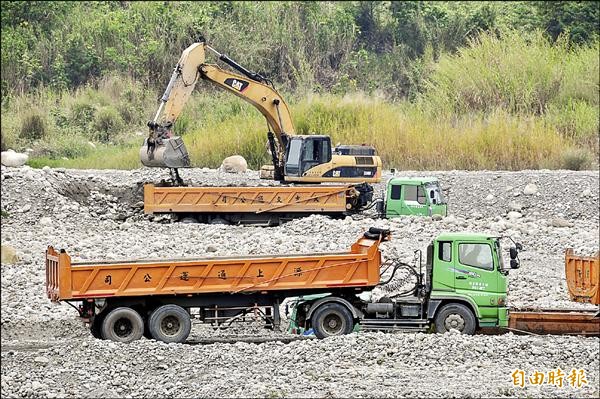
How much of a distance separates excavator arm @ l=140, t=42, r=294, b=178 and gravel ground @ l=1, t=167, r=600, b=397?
161 centimetres

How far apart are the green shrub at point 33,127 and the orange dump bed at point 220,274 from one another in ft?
85.9

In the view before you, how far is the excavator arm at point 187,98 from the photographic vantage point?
2803cm

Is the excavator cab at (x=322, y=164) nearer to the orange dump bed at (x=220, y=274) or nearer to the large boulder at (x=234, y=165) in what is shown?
the large boulder at (x=234, y=165)

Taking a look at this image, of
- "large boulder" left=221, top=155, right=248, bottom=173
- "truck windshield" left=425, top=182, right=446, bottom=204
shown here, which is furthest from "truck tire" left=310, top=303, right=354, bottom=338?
"large boulder" left=221, top=155, right=248, bottom=173

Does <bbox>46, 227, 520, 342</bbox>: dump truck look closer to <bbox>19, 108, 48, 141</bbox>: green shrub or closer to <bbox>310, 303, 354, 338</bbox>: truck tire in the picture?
<bbox>310, 303, 354, 338</bbox>: truck tire

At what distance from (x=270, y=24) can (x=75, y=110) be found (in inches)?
400

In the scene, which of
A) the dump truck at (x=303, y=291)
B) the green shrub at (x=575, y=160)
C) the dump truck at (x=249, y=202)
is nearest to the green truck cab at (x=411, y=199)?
the dump truck at (x=249, y=202)

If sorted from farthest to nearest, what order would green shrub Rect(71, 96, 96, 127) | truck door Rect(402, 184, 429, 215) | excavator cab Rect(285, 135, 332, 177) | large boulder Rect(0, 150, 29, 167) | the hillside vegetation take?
green shrub Rect(71, 96, 96, 127) < the hillside vegetation < large boulder Rect(0, 150, 29, 167) < excavator cab Rect(285, 135, 332, 177) < truck door Rect(402, 184, 429, 215)

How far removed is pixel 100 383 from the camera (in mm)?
13211

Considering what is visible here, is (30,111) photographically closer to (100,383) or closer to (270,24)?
(270,24)

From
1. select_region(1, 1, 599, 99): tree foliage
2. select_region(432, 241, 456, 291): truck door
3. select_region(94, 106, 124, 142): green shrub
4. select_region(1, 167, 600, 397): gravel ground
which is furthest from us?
select_region(1, 1, 599, 99): tree foliage

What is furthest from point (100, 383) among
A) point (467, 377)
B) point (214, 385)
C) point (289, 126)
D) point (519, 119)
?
point (519, 119)

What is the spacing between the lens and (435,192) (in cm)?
2709

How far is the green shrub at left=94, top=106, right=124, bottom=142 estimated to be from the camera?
43.2 meters
